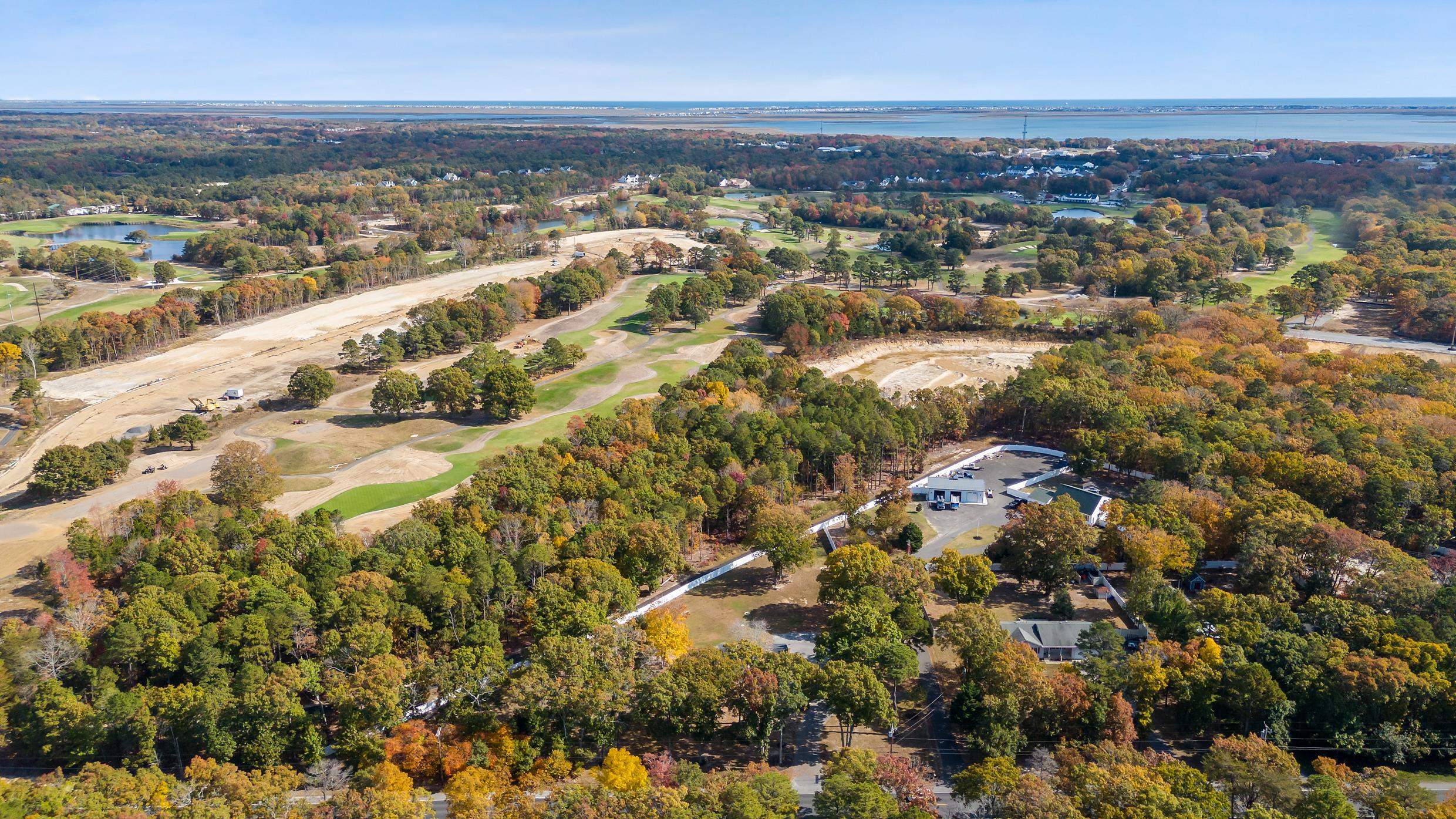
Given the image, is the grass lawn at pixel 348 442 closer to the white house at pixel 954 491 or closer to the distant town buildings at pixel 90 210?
the white house at pixel 954 491

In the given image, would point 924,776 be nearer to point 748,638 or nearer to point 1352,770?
point 748,638

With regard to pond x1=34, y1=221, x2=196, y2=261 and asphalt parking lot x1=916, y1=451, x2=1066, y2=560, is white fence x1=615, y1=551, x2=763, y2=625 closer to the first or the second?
asphalt parking lot x1=916, y1=451, x2=1066, y2=560

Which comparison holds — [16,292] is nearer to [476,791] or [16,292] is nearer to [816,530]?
[816,530]

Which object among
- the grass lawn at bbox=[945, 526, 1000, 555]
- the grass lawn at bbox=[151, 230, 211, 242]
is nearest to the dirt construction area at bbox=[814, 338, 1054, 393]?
the grass lawn at bbox=[945, 526, 1000, 555]

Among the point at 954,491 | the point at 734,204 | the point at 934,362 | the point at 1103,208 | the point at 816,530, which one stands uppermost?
the point at 734,204

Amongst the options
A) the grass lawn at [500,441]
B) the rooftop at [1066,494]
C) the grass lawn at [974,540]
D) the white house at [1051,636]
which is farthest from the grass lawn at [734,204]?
the white house at [1051,636]

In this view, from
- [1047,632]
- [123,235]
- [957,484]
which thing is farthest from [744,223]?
[1047,632]
